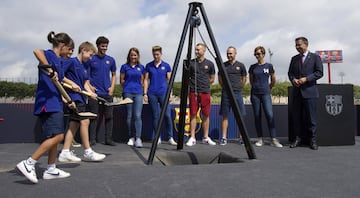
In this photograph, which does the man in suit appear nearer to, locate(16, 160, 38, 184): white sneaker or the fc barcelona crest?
the fc barcelona crest

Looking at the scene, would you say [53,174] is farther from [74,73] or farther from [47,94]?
[74,73]

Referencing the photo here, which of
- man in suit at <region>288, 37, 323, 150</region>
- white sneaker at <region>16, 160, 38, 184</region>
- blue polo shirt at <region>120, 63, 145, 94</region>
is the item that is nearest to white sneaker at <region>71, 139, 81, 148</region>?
blue polo shirt at <region>120, 63, 145, 94</region>

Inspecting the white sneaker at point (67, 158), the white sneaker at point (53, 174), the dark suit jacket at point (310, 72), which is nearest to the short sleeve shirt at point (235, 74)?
the dark suit jacket at point (310, 72)

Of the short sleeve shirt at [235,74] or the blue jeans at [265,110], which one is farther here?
the short sleeve shirt at [235,74]

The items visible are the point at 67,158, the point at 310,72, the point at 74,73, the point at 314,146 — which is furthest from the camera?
the point at 310,72

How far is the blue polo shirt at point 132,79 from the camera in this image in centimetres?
Answer: 548

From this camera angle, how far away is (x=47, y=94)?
3.02 meters

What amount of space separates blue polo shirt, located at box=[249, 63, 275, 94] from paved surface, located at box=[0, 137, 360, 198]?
4.62ft

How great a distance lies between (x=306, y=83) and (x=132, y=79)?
2.90 m

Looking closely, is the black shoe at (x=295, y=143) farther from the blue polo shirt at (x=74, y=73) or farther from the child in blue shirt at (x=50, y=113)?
the child in blue shirt at (x=50, y=113)

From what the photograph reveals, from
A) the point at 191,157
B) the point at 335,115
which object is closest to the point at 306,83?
the point at 335,115

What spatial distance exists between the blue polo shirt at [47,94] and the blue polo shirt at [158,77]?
2635 millimetres

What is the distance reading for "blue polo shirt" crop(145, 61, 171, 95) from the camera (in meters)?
5.62

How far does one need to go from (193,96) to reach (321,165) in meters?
2.56
